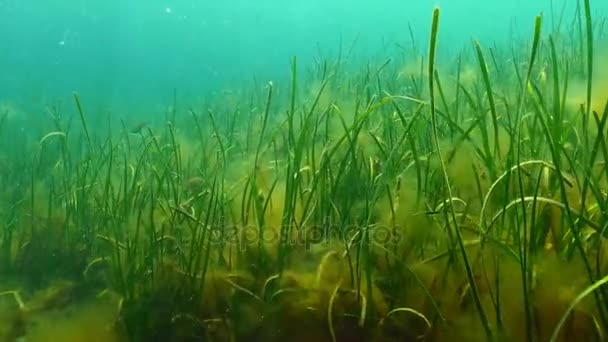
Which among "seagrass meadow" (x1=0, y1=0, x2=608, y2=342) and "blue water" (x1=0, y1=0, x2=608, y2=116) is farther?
"blue water" (x1=0, y1=0, x2=608, y2=116)

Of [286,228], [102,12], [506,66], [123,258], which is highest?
[102,12]

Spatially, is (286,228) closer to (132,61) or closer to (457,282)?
(457,282)

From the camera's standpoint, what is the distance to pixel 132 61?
4400 centimetres

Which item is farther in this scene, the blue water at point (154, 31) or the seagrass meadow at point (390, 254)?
the blue water at point (154, 31)

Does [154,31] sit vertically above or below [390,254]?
above

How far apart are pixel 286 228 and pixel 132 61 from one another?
Answer: 45.6 m

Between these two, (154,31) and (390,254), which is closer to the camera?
(390,254)

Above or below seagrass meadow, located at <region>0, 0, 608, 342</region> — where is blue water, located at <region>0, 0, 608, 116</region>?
above

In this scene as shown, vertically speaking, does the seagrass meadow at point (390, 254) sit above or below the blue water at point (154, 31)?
below

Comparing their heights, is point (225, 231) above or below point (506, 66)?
below

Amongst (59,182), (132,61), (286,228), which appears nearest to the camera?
(286,228)

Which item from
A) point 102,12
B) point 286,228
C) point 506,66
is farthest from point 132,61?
point 286,228

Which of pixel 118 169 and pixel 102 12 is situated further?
pixel 102 12

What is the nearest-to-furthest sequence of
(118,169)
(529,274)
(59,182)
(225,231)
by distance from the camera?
1. (529,274)
2. (225,231)
3. (59,182)
4. (118,169)
